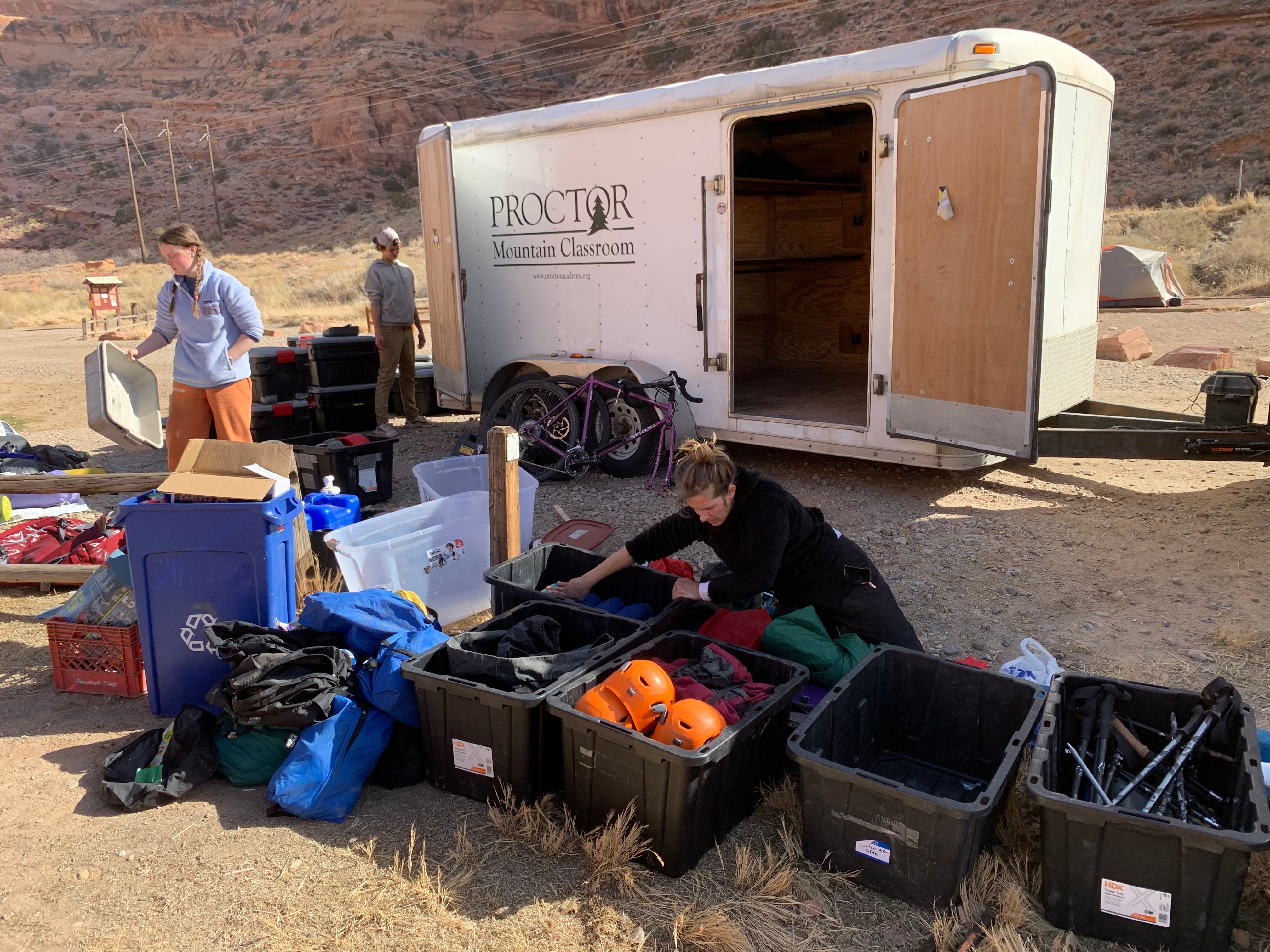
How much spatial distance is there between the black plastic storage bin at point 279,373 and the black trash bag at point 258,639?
5095mm

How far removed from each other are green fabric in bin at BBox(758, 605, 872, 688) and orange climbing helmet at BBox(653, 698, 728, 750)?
0.69 meters

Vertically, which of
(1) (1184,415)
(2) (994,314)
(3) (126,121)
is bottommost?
(1) (1184,415)

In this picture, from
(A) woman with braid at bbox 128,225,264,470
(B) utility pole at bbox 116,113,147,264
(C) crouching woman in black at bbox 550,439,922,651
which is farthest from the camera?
(B) utility pole at bbox 116,113,147,264

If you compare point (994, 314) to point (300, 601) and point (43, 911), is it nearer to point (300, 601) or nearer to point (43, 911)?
point (300, 601)

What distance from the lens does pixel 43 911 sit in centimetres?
292

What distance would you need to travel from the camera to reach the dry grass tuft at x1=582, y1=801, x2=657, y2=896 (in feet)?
9.62

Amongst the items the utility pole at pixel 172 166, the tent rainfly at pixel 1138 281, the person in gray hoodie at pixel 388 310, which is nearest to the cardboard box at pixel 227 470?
the person in gray hoodie at pixel 388 310

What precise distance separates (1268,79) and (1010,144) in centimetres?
2629

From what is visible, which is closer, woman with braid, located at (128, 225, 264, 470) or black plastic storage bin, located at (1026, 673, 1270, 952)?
black plastic storage bin, located at (1026, 673, 1270, 952)

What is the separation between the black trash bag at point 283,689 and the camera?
3359 millimetres

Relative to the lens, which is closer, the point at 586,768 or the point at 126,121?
the point at 586,768

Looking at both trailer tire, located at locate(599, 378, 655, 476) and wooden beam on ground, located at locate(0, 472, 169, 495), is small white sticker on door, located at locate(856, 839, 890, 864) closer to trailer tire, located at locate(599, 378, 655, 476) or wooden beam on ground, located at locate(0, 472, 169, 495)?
wooden beam on ground, located at locate(0, 472, 169, 495)

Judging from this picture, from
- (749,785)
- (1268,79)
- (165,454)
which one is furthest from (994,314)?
(1268,79)

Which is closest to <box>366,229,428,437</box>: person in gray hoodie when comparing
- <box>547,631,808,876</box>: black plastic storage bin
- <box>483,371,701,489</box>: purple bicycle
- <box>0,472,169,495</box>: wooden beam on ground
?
<box>483,371,701,489</box>: purple bicycle
